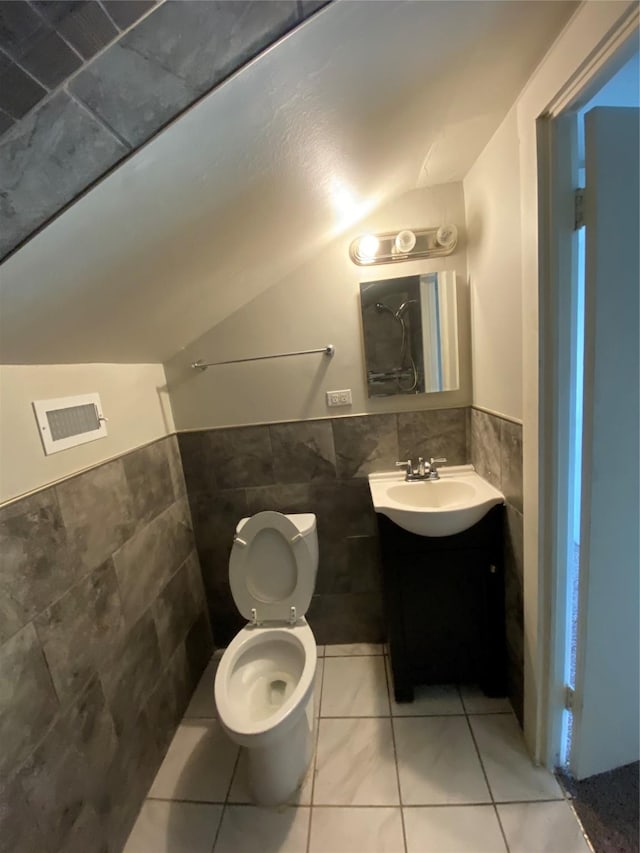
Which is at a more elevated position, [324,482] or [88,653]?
[324,482]

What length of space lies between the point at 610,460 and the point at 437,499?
75cm

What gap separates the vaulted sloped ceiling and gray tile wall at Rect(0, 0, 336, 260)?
0.04 m

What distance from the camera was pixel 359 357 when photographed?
171 centimetres

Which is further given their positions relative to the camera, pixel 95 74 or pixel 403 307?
pixel 403 307

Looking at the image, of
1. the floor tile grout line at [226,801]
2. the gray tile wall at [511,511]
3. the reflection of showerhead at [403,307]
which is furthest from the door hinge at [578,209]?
the floor tile grout line at [226,801]

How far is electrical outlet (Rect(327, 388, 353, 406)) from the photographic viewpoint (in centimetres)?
173

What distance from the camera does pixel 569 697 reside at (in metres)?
1.23

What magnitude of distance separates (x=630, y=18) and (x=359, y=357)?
1.19 meters

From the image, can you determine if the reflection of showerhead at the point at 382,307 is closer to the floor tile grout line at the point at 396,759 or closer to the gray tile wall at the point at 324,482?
the gray tile wall at the point at 324,482

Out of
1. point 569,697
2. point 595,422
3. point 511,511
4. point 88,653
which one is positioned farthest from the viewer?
point 511,511

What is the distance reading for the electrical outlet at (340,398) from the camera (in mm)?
1730

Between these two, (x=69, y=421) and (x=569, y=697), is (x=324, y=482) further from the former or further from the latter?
(x=569, y=697)

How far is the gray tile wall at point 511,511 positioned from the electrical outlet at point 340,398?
590 millimetres

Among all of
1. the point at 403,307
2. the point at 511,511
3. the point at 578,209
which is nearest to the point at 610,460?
the point at 511,511
